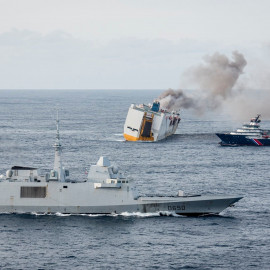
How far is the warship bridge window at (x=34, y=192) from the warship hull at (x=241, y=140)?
72.2 m

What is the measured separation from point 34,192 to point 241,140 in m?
74.7

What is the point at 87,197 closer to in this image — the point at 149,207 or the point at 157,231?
the point at 149,207

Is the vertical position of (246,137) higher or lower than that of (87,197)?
higher

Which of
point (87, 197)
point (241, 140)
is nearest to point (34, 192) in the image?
point (87, 197)

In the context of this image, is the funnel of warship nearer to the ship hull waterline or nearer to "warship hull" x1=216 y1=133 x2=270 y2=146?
the ship hull waterline

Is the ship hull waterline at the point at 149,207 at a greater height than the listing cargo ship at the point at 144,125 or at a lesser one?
lesser

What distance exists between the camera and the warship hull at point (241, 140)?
443ft

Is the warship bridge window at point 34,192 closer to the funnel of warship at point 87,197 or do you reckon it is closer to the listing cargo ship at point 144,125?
the funnel of warship at point 87,197

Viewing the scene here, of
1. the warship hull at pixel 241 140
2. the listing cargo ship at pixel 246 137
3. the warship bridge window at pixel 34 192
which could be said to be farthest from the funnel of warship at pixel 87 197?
the listing cargo ship at pixel 246 137

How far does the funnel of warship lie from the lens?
67.9 meters

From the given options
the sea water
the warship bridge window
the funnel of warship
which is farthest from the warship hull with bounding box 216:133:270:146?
the warship bridge window

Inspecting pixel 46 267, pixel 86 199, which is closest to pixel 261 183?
pixel 86 199

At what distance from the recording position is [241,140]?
135375 mm

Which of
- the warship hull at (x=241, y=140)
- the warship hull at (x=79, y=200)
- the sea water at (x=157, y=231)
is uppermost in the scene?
the warship hull at (x=241, y=140)
